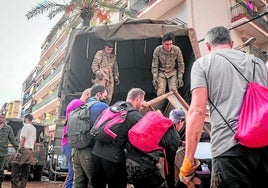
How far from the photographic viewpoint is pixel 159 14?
58.5ft

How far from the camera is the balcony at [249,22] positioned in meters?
16.7

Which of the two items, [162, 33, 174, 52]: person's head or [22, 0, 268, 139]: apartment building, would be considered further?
[22, 0, 268, 139]: apartment building

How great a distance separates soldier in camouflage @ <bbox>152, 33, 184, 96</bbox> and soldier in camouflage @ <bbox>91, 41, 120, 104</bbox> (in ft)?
3.22

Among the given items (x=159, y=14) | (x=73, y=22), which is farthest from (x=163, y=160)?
(x=159, y=14)

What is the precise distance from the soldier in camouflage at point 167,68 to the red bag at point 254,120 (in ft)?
14.3

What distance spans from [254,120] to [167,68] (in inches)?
185

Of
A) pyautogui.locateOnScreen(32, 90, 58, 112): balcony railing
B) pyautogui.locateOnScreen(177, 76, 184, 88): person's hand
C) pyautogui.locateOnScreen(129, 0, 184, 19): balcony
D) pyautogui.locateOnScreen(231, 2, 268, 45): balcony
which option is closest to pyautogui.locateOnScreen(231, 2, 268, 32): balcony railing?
pyautogui.locateOnScreen(231, 2, 268, 45): balcony

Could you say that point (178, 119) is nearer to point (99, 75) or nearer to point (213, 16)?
point (99, 75)

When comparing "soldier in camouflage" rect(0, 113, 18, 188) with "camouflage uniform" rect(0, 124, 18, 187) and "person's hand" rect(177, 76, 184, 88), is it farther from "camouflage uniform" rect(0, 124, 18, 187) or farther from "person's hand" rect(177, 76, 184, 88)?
"person's hand" rect(177, 76, 184, 88)

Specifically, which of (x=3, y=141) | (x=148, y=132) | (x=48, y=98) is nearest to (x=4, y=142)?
(x=3, y=141)

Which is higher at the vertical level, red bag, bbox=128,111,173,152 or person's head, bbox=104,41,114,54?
person's head, bbox=104,41,114,54

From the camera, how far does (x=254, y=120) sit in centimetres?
167

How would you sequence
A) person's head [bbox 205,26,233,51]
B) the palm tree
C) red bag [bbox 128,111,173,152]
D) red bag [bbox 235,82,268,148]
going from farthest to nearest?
the palm tree
red bag [bbox 128,111,173,152]
person's head [bbox 205,26,233,51]
red bag [bbox 235,82,268,148]

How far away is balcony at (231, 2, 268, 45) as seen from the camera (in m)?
16.7
